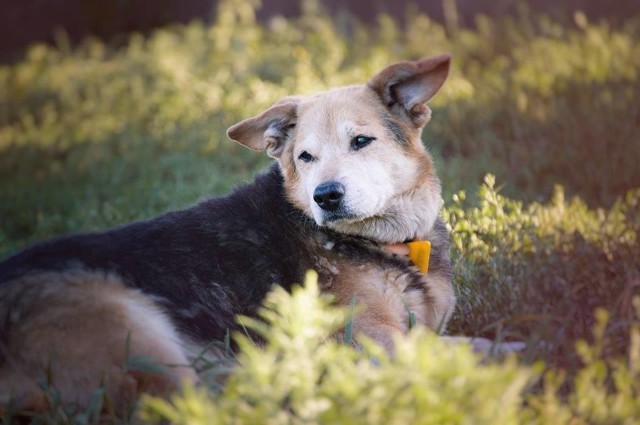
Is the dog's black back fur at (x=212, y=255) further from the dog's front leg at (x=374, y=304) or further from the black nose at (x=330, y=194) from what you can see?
the black nose at (x=330, y=194)

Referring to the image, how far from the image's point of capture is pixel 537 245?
4.46 m

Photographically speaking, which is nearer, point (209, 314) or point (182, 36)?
point (209, 314)

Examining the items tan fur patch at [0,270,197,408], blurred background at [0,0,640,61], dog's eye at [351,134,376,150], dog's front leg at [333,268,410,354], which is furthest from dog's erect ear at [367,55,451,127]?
blurred background at [0,0,640,61]

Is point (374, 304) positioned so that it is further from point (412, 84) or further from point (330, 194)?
point (412, 84)

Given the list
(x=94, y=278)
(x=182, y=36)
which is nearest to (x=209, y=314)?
(x=94, y=278)

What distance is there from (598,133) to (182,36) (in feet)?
27.8

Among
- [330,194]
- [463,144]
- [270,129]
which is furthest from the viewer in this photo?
[463,144]

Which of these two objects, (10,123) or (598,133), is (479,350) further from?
(10,123)

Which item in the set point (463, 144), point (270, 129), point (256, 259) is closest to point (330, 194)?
point (256, 259)

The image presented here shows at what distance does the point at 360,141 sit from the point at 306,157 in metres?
0.34

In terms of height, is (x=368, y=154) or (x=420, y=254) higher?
(x=368, y=154)

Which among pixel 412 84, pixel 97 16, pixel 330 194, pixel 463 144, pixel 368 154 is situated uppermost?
pixel 412 84

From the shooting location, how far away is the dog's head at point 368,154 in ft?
14.0

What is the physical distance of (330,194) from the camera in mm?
4188
